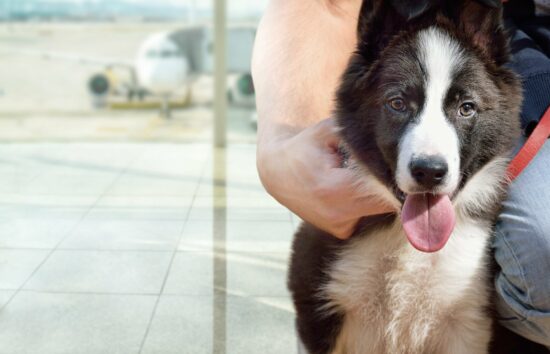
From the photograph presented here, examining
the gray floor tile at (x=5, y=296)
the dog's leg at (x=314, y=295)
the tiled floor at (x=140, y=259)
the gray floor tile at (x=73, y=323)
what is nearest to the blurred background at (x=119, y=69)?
the tiled floor at (x=140, y=259)

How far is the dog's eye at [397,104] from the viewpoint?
4.23 feet

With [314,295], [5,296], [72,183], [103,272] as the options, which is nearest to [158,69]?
[72,183]

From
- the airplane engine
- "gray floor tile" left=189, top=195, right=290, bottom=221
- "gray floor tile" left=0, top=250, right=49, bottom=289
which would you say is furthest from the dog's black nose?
the airplane engine

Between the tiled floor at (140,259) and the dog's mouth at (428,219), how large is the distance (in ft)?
3.46

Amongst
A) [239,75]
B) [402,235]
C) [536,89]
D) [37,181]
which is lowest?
[37,181]

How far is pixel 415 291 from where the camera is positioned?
1467 millimetres

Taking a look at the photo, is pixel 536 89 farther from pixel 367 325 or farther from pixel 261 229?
pixel 261 229

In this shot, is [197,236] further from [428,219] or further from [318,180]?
[428,219]

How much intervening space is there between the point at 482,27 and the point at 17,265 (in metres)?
2.16

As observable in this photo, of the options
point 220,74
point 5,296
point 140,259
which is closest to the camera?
point 5,296

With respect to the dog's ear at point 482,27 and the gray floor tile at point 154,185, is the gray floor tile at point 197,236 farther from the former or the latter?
the dog's ear at point 482,27

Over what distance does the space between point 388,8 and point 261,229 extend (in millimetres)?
2062

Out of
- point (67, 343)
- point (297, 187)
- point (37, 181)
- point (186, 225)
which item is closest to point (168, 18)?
point (37, 181)

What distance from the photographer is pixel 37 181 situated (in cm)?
404
